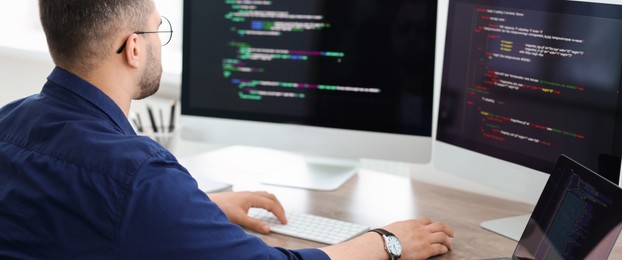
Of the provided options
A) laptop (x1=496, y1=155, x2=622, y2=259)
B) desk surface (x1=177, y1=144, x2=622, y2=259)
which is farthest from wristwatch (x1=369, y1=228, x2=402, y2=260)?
laptop (x1=496, y1=155, x2=622, y2=259)

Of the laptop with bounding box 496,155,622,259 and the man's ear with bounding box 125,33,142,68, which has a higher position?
the man's ear with bounding box 125,33,142,68

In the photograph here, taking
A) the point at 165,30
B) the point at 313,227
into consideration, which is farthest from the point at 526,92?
the point at 165,30

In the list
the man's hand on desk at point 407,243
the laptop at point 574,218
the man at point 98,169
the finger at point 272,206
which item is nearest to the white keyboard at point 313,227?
the finger at point 272,206

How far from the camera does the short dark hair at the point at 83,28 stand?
1.41 metres

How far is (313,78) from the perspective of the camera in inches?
83.4

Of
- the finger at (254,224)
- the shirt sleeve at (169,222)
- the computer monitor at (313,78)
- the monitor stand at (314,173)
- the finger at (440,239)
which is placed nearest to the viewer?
the shirt sleeve at (169,222)

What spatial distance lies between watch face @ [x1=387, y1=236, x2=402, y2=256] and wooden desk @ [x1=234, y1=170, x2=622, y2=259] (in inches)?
5.3

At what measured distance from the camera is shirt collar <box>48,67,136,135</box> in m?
1.41

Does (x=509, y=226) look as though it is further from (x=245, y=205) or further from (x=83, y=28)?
(x=83, y=28)

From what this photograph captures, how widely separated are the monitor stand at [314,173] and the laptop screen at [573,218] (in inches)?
25.1

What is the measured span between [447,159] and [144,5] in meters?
0.83

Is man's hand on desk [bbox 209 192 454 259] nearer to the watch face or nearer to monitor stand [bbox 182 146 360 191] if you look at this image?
the watch face

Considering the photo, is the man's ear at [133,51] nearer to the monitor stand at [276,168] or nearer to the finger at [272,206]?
the finger at [272,206]

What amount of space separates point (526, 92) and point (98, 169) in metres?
0.91
